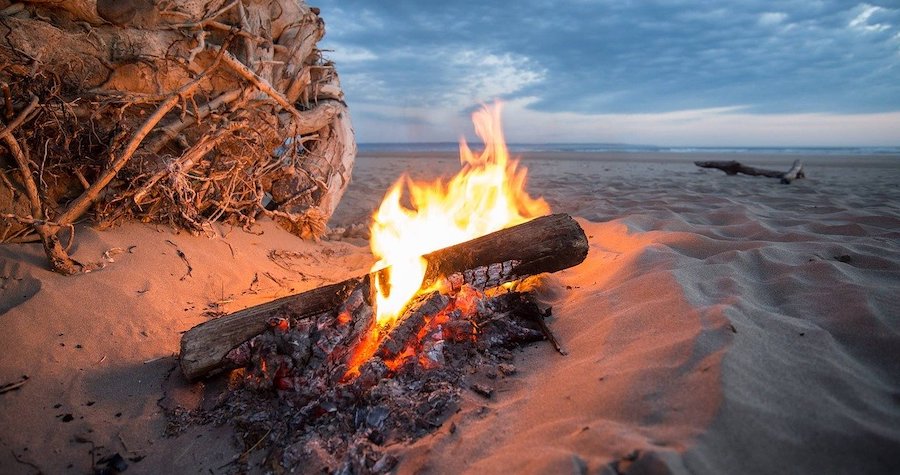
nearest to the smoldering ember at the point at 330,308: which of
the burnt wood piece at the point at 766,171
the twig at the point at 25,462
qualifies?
the twig at the point at 25,462

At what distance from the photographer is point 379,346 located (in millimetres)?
2535

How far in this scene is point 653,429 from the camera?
64.8 inches

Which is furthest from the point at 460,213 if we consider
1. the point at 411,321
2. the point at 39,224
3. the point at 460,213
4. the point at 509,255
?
the point at 39,224

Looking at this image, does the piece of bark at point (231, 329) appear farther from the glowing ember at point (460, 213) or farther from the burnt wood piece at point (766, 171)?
the burnt wood piece at point (766, 171)

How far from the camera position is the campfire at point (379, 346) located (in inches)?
82.8

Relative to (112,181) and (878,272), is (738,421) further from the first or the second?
(112,181)

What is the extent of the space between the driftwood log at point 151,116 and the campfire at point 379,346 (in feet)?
5.53

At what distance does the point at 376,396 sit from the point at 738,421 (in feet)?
5.08

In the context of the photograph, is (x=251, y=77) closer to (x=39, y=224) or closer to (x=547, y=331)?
(x=39, y=224)

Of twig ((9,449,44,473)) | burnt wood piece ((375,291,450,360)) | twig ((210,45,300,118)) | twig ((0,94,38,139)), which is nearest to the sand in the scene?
twig ((9,449,44,473))

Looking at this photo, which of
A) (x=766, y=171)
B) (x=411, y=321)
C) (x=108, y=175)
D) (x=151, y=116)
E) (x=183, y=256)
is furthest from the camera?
(x=766, y=171)

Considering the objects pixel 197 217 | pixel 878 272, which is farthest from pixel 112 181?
pixel 878 272

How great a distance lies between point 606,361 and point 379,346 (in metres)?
1.22

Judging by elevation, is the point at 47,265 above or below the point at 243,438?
above
